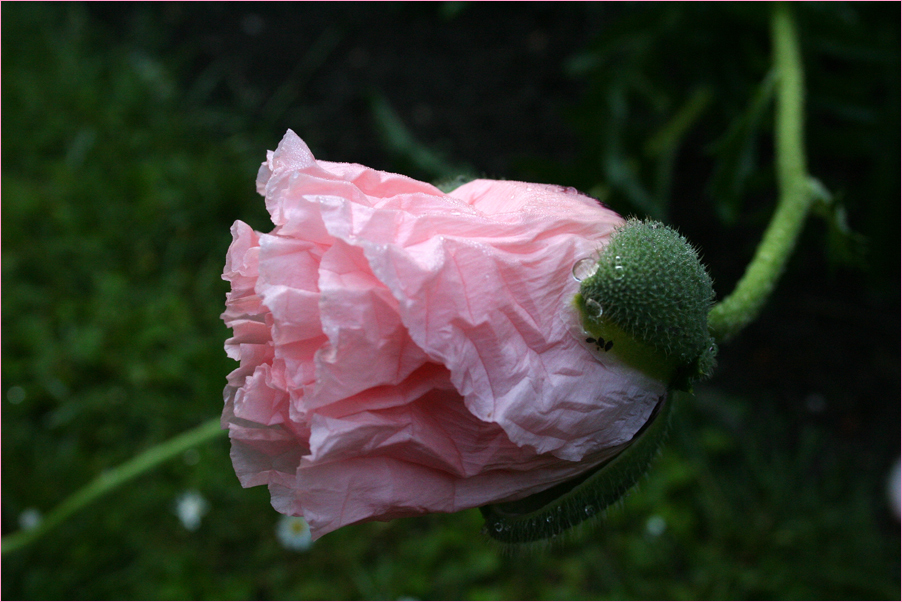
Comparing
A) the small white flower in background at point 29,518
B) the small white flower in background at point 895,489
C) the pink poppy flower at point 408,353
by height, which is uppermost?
the pink poppy flower at point 408,353

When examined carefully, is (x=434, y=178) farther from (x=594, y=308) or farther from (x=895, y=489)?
(x=895, y=489)

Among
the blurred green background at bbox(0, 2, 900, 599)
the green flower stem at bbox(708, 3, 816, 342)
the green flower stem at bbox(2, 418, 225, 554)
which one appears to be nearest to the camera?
the green flower stem at bbox(708, 3, 816, 342)

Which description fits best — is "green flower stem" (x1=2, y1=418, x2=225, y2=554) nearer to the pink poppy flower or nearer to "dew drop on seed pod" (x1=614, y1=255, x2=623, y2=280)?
the pink poppy flower

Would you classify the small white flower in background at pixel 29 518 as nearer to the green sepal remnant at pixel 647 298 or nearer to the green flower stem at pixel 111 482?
the green flower stem at pixel 111 482

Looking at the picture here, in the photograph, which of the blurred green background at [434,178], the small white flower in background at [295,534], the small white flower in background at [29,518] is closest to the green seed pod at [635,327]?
the blurred green background at [434,178]

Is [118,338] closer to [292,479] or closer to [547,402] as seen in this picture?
[292,479]

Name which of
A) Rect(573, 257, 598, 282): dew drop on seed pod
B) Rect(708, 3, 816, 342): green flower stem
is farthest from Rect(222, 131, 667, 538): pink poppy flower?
Rect(708, 3, 816, 342): green flower stem
